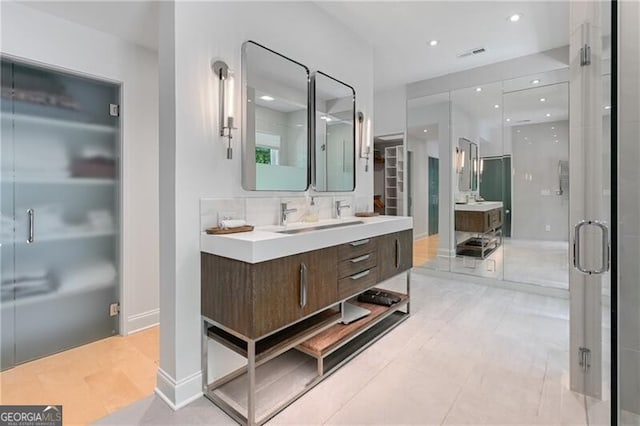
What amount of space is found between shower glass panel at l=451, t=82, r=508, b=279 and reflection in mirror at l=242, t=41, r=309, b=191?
2.72 metres

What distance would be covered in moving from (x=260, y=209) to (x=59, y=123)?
1789 mm

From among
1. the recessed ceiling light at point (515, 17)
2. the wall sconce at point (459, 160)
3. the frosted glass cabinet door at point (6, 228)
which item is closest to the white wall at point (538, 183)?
the wall sconce at point (459, 160)

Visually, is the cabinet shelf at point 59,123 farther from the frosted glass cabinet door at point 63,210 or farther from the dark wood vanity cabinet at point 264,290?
the dark wood vanity cabinet at point 264,290

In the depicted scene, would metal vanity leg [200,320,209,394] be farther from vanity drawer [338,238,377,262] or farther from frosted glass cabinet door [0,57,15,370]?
frosted glass cabinet door [0,57,15,370]

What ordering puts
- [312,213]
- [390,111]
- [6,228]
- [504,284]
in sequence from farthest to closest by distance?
[390,111], [504,284], [312,213], [6,228]

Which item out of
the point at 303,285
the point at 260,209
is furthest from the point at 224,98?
the point at 303,285

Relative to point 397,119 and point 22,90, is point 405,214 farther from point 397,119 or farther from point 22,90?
point 22,90

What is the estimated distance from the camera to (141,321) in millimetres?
2941

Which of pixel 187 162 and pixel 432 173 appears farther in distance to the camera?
pixel 432 173

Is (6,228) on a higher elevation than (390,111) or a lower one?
lower

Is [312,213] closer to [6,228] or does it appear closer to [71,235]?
[71,235]

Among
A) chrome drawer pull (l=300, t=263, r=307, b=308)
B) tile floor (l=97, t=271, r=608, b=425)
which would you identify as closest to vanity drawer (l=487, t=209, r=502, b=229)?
tile floor (l=97, t=271, r=608, b=425)

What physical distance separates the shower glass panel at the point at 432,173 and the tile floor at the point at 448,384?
1.67 meters

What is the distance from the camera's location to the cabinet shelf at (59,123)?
2.31 m
